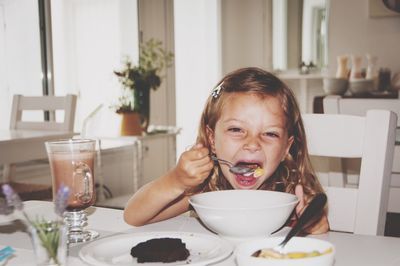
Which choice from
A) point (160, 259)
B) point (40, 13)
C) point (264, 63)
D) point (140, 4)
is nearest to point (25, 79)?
point (40, 13)

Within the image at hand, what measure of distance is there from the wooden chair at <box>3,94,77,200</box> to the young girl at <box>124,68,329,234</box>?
1.43m

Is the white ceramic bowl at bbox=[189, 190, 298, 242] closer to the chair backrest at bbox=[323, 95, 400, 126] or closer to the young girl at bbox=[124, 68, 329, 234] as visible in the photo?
the young girl at bbox=[124, 68, 329, 234]

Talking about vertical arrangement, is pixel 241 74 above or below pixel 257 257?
above

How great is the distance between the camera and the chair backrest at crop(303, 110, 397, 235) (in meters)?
1.07

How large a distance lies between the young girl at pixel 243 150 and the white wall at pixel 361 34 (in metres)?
3.60

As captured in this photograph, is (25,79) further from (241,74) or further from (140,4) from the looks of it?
(241,74)

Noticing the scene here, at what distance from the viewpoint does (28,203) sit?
125 cm

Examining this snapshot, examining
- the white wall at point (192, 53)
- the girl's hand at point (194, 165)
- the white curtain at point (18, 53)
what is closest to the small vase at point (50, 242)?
the girl's hand at point (194, 165)

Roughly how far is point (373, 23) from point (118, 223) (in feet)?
13.8

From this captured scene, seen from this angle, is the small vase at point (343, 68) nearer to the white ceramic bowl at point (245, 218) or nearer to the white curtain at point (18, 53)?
the white curtain at point (18, 53)

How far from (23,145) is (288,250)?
201cm

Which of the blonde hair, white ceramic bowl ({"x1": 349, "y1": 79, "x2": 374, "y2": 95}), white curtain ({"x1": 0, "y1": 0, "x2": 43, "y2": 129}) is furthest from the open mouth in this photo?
white curtain ({"x1": 0, "y1": 0, "x2": 43, "y2": 129})

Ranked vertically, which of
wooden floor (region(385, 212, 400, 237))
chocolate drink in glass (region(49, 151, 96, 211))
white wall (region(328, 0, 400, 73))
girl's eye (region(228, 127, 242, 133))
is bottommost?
wooden floor (region(385, 212, 400, 237))

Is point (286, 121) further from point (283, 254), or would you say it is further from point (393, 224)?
point (393, 224)
